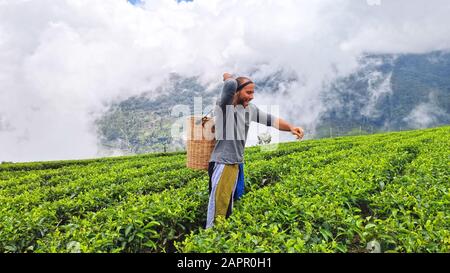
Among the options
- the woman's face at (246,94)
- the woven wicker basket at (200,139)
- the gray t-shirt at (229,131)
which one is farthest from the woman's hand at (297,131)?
the woven wicker basket at (200,139)

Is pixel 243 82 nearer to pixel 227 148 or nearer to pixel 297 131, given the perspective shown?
pixel 227 148

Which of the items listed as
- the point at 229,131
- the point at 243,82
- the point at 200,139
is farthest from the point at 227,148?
the point at 243,82

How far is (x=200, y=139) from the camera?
13.0 feet

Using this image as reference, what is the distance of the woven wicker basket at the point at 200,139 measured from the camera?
392cm

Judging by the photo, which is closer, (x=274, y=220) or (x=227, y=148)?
(x=274, y=220)

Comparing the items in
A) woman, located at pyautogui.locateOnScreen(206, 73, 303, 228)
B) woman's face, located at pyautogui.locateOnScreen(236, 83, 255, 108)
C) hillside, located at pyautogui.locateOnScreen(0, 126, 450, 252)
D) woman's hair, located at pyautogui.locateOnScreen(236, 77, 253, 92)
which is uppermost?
woman's hair, located at pyautogui.locateOnScreen(236, 77, 253, 92)

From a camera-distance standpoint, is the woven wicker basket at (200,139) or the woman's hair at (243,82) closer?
the woman's hair at (243,82)

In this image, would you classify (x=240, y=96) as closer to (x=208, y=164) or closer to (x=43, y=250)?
(x=208, y=164)

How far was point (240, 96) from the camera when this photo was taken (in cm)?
378

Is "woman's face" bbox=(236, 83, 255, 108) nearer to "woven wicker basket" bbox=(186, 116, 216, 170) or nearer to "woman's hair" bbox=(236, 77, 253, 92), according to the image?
"woman's hair" bbox=(236, 77, 253, 92)

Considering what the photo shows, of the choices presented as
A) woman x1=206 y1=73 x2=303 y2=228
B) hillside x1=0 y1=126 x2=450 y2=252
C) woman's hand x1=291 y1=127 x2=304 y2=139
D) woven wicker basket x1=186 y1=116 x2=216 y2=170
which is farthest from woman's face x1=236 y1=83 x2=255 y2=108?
hillside x1=0 y1=126 x2=450 y2=252

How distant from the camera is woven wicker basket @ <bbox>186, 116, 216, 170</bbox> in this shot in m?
3.92

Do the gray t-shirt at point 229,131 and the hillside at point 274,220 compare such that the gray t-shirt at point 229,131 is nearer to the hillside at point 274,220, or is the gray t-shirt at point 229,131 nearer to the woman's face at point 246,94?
the woman's face at point 246,94
